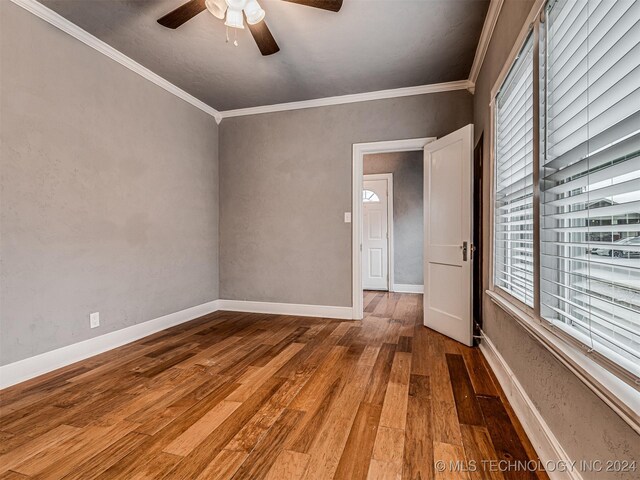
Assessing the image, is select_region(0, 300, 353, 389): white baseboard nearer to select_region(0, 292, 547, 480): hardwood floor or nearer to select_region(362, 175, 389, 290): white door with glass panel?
select_region(0, 292, 547, 480): hardwood floor

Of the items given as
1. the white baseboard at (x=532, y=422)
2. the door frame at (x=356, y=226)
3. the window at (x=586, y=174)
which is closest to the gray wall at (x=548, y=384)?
the white baseboard at (x=532, y=422)

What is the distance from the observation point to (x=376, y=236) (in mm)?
6059

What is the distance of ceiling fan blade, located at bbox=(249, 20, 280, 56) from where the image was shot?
2.21 metres

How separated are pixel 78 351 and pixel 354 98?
372 cm

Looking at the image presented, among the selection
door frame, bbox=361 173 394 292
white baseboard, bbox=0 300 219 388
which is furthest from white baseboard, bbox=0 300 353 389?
door frame, bbox=361 173 394 292

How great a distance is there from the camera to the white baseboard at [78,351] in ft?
7.30

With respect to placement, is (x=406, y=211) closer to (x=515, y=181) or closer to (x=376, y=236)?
(x=376, y=236)

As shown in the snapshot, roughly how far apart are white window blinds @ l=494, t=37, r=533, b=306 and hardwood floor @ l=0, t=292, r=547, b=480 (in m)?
0.77

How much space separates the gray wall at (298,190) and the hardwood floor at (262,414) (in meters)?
1.22

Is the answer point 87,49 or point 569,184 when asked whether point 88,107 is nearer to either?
point 87,49

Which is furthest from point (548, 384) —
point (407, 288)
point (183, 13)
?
point (407, 288)

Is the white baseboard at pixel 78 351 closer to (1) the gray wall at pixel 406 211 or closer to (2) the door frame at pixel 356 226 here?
(2) the door frame at pixel 356 226

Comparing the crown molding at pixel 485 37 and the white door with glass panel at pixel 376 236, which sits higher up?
the crown molding at pixel 485 37

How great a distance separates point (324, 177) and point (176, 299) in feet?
7.41
